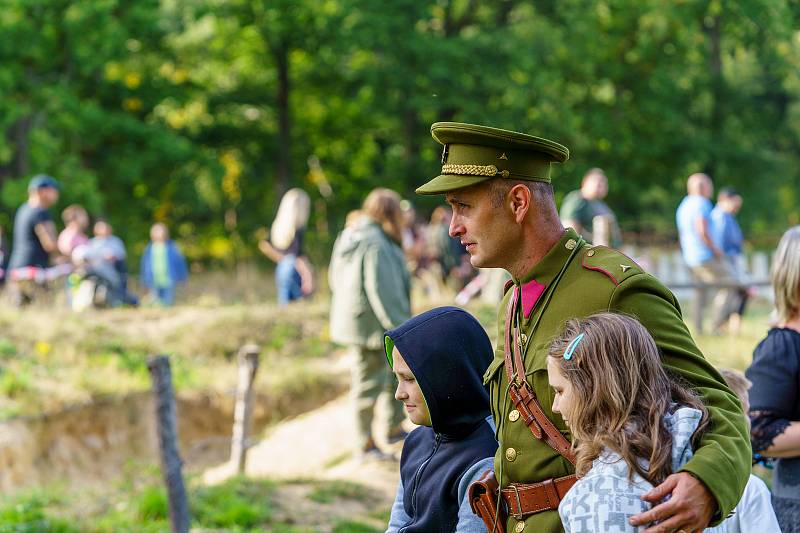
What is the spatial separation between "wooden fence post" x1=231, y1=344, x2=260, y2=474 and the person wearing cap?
452 cm

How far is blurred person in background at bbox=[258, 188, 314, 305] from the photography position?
1321 cm

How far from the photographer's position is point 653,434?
255 cm

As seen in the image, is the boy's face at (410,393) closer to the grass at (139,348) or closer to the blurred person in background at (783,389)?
the blurred person in background at (783,389)

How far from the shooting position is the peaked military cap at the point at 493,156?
294 centimetres

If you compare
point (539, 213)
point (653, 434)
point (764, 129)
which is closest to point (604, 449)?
point (653, 434)

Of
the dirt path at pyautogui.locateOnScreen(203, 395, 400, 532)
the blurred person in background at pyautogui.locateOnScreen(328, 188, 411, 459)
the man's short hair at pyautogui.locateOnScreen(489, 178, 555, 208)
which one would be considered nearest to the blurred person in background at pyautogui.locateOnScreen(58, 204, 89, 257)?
the dirt path at pyautogui.locateOnScreen(203, 395, 400, 532)

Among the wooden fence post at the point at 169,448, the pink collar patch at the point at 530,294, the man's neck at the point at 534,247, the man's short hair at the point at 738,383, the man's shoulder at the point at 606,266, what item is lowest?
the wooden fence post at the point at 169,448

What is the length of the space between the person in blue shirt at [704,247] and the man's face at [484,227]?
9.47 meters

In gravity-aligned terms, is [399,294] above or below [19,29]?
below

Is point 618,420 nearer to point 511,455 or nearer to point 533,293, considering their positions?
point 511,455

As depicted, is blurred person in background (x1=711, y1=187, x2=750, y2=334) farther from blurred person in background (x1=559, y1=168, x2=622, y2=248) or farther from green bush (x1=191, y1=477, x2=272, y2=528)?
green bush (x1=191, y1=477, x2=272, y2=528)

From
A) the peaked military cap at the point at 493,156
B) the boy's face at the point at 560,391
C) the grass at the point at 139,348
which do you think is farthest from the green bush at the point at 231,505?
the boy's face at the point at 560,391

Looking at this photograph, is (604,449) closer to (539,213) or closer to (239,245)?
(539,213)

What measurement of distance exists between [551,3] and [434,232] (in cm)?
1425
